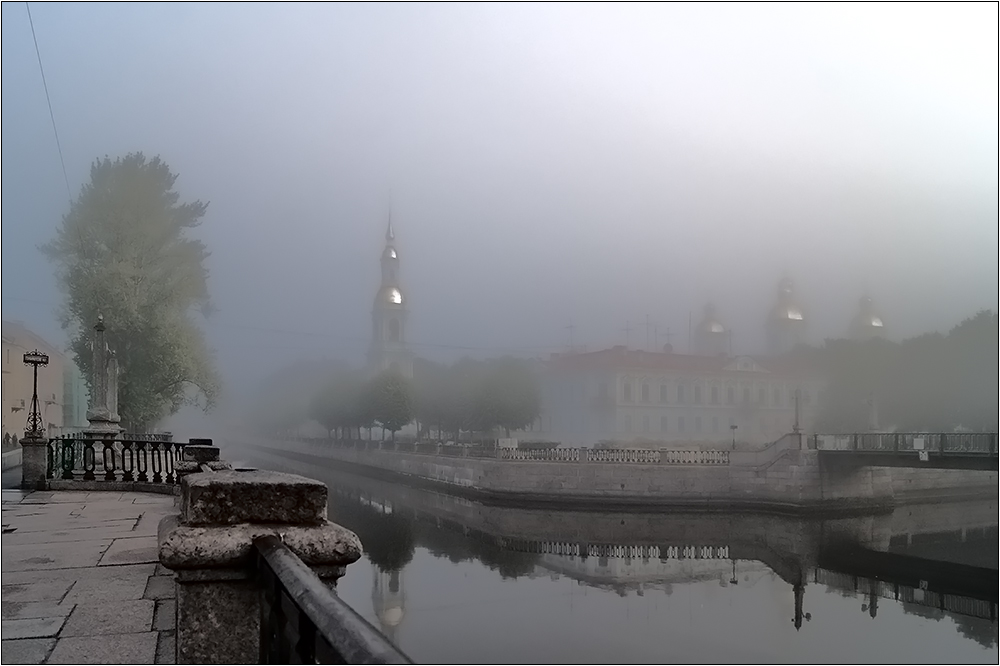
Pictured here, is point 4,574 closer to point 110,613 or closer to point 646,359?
point 110,613

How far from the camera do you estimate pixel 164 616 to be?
147 inches

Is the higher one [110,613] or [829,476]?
[110,613]

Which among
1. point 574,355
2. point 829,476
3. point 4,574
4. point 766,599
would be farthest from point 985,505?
point 4,574

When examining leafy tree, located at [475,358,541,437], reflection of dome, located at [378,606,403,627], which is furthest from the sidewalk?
leafy tree, located at [475,358,541,437]

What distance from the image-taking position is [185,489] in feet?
7.83

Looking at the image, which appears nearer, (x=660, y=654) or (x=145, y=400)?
(x=660, y=654)

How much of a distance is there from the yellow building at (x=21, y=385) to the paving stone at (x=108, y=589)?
7975 mm

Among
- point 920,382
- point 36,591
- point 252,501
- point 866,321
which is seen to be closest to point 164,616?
point 36,591

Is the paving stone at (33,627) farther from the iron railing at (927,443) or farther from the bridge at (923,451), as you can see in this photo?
the iron railing at (927,443)

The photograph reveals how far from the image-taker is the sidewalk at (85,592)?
327 centimetres

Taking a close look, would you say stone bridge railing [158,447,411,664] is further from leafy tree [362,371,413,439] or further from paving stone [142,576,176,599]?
leafy tree [362,371,413,439]

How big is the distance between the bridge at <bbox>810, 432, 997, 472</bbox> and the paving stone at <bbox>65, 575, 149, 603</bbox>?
27.3m

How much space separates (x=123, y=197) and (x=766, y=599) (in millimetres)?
20476

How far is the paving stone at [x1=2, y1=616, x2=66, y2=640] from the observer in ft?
11.4
